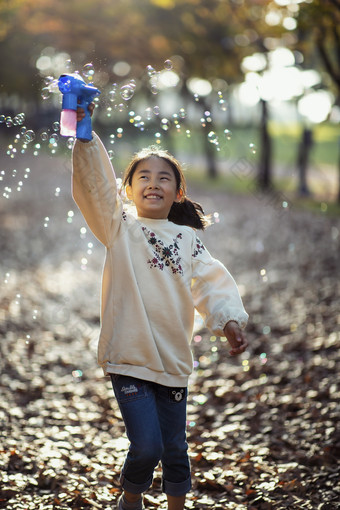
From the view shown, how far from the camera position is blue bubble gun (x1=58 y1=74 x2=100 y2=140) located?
2.62 m

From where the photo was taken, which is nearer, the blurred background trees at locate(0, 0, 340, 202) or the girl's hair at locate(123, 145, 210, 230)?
the girl's hair at locate(123, 145, 210, 230)

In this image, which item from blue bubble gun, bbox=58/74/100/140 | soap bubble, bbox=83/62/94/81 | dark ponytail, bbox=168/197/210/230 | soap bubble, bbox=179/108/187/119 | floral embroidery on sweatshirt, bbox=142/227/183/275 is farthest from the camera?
soap bubble, bbox=179/108/187/119

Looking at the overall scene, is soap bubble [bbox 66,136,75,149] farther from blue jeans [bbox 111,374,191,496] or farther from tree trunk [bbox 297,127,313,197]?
tree trunk [bbox 297,127,313,197]

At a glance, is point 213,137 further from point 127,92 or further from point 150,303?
point 150,303

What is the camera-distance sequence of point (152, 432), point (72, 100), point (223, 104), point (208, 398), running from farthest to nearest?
1. point (208, 398)
2. point (223, 104)
3. point (152, 432)
4. point (72, 100)

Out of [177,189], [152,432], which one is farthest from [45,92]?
[152,432]

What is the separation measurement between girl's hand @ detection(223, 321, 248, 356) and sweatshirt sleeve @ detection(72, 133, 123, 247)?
71 centimetres

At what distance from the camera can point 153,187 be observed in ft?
9.85

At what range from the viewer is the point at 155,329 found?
290cm

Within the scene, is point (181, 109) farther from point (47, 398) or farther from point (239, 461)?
point (47, 398)

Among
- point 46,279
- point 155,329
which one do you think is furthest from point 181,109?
point 46,279

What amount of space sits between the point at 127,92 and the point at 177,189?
0.81 metres

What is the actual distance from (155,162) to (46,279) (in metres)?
Answer: 7.46

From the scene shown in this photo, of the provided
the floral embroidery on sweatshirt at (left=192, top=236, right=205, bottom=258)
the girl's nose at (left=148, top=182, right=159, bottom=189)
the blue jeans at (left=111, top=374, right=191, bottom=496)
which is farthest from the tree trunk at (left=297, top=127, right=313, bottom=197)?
the blue jeans at (left=111, top=374, right=191, bottom=496)
